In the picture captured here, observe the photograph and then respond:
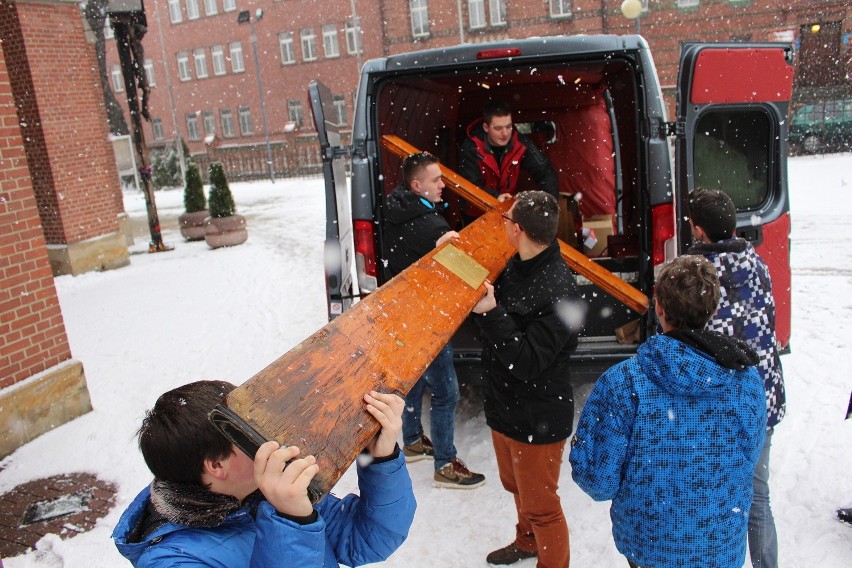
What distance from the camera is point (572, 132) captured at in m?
6.14

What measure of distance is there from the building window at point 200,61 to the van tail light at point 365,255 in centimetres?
3804

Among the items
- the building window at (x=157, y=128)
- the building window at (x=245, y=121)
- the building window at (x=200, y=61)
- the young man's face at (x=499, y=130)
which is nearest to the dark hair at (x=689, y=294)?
the young man's face at (x=499, y=130)

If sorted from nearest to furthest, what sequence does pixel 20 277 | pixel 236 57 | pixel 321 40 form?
pixel 20 277
pixel 321 40
pixel 236 57

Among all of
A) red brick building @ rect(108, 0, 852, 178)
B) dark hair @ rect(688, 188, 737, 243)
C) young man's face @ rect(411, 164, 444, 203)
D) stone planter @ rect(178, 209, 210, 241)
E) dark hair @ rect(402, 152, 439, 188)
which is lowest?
stone planter @ rect(178, 209, 210, 241)

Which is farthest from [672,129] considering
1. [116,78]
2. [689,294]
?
[116,78]

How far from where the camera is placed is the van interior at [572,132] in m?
4.59

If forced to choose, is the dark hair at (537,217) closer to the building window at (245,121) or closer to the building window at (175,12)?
the building window at (245,121)

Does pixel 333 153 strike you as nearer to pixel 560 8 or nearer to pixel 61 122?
pixel 61 122

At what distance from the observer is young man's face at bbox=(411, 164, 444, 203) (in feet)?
11.4

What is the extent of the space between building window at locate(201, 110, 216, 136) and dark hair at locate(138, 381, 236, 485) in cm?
3992


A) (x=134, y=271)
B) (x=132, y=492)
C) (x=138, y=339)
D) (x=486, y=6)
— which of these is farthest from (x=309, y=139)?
(x=132, y=492)

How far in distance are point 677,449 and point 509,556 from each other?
4.68 feet

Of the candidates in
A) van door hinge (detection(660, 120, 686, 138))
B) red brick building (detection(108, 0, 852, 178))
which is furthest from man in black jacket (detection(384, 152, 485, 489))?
red brick building (detection(108, 0, 852, 178))

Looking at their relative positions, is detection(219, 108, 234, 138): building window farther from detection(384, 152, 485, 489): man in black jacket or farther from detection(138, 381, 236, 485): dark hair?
detection(138, 381, 236, 485): dark hair
